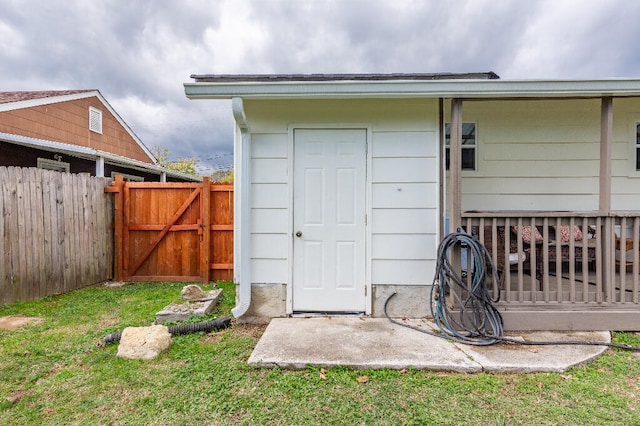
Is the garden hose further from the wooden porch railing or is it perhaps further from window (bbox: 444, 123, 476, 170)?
window (bbox: 444, 123, 476, 170)

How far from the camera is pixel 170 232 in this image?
5555mm

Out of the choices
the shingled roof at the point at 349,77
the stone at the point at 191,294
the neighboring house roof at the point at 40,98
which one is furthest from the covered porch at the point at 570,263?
the neighboring house roof at the point at 40,98

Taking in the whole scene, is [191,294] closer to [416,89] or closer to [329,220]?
[329,220]

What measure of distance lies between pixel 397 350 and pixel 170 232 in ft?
14.7

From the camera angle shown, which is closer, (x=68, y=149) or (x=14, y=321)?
(x=14, y=321)

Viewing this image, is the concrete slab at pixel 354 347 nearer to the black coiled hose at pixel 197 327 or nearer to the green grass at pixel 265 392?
the green grass at pixel 265 392

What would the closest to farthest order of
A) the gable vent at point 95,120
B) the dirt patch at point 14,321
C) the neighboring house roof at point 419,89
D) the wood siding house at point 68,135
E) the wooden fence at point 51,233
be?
the neighboring house roof at point 419,89, the dirt patch at point 14,321, the wooden fence at point 51,233, the wood siding house at point 68,135, the gable vent at point 95,120

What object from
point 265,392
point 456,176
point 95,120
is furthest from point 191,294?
point 95,120

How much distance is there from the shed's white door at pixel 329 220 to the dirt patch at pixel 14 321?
2936 mm

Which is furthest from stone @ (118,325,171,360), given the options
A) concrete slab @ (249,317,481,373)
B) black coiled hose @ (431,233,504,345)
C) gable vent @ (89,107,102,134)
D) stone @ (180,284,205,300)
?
gable vent @ (89,107,102,134)

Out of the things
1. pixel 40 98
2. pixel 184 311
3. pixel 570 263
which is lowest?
pixel 184 311

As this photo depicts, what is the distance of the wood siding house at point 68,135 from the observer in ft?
21.4

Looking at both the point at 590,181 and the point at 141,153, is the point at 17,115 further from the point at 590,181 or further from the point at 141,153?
the point at 590,181

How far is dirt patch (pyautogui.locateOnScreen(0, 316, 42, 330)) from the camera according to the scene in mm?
3314
